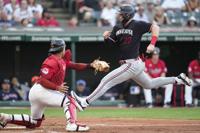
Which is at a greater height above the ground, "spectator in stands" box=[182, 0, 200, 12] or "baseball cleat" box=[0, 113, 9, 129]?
"spectator in stands" box=[182, 0, 200, 12]

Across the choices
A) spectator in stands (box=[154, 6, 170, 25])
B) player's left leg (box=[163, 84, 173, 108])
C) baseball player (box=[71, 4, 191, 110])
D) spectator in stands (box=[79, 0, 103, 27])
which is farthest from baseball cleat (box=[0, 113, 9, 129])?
spectator in stands (box=[154, 6, 170, 25])

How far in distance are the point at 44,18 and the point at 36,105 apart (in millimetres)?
7958

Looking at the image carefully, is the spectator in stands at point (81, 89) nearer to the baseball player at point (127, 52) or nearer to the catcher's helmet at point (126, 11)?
the baseball player at point (127, 52)

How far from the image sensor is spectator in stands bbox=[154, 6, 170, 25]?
15.5 metres

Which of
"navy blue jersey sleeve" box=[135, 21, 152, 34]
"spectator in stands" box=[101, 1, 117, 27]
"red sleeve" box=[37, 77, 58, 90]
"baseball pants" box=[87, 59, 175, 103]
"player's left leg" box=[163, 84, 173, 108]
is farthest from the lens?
"spectator in stands" box=[101, 1, 117, 27]

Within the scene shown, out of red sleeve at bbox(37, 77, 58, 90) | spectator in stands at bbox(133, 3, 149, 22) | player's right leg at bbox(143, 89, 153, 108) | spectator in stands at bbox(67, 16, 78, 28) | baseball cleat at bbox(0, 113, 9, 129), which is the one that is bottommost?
player's right leg at bbox(143, 89, 153, 108)

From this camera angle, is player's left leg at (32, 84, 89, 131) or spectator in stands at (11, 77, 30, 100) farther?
spectator in stands at (11, 77, 30, 100)

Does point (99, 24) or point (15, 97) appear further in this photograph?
point (99, 24)

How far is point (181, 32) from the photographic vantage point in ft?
49.5

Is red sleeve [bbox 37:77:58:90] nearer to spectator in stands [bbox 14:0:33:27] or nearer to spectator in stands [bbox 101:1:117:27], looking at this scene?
spectator in stands [bbox 14:0:33:27]

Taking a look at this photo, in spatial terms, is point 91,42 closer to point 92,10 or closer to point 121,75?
point 92,10

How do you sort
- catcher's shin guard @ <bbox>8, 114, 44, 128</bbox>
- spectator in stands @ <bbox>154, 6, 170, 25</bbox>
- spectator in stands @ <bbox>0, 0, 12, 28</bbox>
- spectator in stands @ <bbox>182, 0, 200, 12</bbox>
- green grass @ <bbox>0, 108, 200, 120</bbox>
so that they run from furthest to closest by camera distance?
spectator in stands @ <bbox>182, 0, 200, 12</bbox> < spectator in stands @ <bbox>154, 6, 170, 25</bbox> < spectator in stands @ <bbox>0, 0, 12, 28</bbox> < green grass @ <bbox>0, 108, 200, 120</bbox> < catcher's shin guard @ <bbox>8, 114, 44, 128</bbox>

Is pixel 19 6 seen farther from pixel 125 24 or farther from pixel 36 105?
pixel 36 105

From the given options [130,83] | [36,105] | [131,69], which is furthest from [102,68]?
[130,83]
